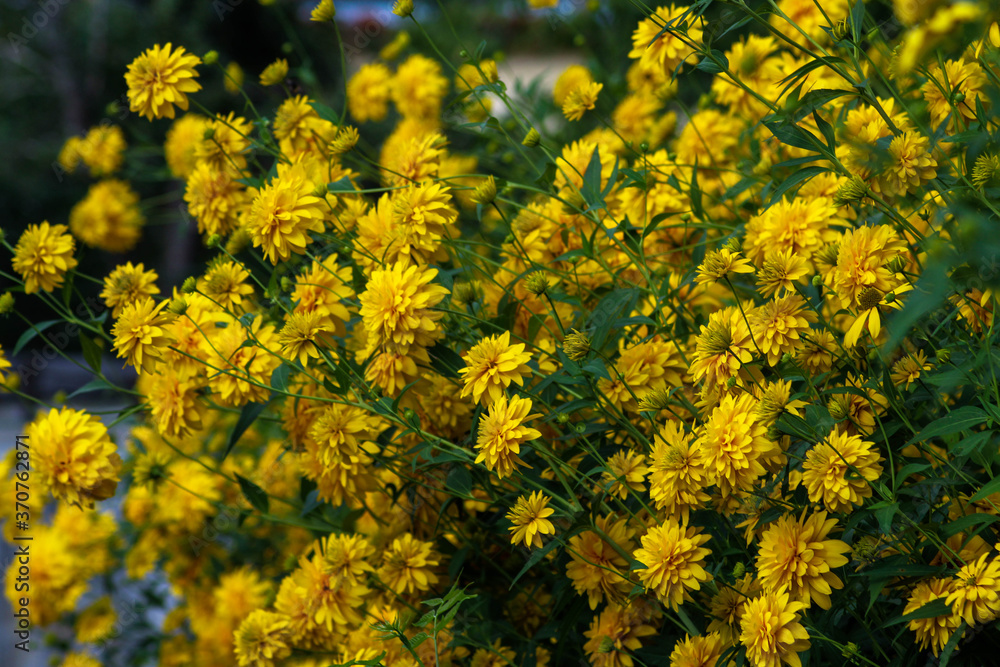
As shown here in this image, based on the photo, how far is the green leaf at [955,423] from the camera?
821 millimetres

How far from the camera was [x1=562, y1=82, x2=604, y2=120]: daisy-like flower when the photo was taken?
1.41 meters

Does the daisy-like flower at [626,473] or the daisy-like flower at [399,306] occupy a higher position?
the daisy-like flower at [399,306]

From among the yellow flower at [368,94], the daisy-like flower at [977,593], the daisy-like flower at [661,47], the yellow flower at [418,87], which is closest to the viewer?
the daisy-like flower at [977,593]

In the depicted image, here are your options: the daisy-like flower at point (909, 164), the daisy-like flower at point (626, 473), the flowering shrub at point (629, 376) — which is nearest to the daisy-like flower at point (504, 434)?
the flowering shrub at point (629, 376)

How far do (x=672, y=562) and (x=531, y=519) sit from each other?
175 mm

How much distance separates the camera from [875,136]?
3.48 feet

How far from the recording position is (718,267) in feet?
3.11

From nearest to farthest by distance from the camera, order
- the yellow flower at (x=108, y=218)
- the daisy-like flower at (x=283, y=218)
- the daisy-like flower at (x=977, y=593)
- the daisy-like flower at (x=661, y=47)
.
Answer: the daisy-like flower at (x=977, y=593) → the daisy-like flower at (x=283, y=218) → the daisy-like flower at (x=661, y=47) → the yellow flower at (x=108, y=218)

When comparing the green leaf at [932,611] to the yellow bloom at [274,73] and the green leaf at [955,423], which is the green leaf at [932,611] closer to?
the green leaf at [955,423]

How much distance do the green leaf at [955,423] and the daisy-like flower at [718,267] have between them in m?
0.27

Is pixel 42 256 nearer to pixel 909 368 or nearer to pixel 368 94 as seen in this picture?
pixel 368 94

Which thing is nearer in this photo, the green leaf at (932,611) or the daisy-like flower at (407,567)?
the green leaf at (932,611)

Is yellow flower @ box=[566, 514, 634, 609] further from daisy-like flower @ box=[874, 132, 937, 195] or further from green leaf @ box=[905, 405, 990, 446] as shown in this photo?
daisy-like flower @ box=[874, 132, 937, 195]

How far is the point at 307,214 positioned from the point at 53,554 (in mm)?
1446
